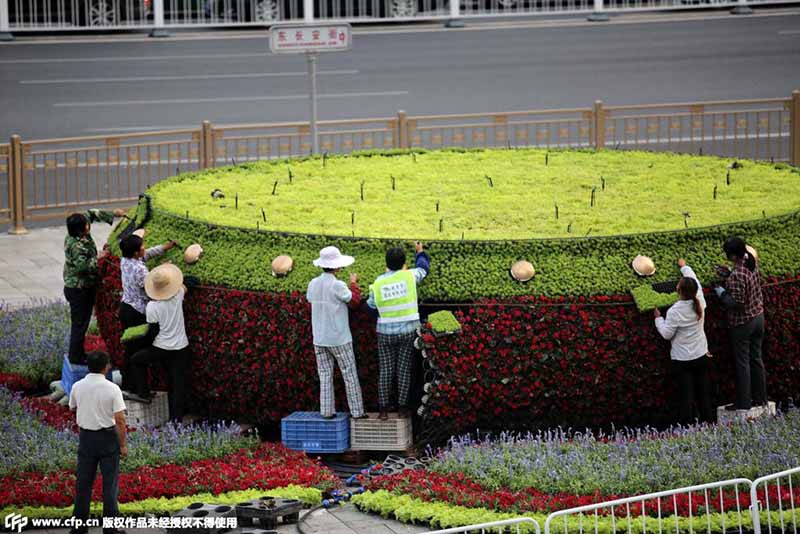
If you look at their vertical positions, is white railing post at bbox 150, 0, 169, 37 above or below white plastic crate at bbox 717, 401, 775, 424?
above

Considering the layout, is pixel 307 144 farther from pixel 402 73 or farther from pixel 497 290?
pixel 497 290

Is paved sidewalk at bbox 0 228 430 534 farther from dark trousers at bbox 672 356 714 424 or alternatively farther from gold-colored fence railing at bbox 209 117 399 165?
dark trousers at bbox 672 356 714 424

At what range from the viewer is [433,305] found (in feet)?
41.1

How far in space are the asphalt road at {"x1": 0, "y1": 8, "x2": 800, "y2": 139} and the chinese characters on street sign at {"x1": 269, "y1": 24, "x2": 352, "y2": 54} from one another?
1020 cm

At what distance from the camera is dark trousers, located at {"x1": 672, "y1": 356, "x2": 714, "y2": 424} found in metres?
12.3

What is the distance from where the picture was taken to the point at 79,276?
13.7 metres

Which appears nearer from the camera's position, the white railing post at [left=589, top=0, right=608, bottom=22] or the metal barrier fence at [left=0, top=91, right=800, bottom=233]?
the metal barrier fence at [left=0, top=91, right=800, bottom=233]

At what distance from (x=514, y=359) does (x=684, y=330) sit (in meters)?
1.37

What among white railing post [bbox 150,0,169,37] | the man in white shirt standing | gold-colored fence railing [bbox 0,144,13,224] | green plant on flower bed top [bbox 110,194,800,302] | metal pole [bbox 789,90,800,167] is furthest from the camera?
white railing post [bbox 150,0,169,37]

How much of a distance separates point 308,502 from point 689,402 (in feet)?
10.8

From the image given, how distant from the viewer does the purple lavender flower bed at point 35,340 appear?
48.4ft

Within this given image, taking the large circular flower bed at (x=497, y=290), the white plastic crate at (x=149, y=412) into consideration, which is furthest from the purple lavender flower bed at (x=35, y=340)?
the white plastic crate at (x=149, y=412)

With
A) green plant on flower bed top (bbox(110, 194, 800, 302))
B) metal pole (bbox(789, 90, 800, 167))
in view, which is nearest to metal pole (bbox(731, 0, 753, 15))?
metal pole (bbox(789, 90, 800, 167))

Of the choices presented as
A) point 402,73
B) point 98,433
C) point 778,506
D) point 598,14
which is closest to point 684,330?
point 778,506
